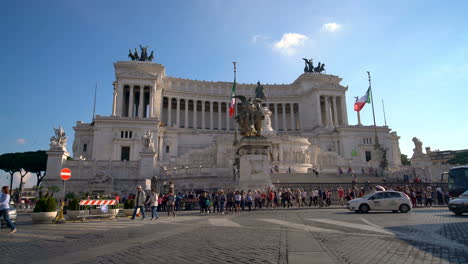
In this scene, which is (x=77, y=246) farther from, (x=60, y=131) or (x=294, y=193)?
(x=60, y=131)

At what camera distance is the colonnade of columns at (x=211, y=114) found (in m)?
89.2

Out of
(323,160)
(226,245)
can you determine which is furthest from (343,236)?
(323,160)

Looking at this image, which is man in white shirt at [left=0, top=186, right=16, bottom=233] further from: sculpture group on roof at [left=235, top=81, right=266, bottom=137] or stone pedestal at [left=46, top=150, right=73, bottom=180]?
stone pedestal at [left=46, top=150, right=73, bottom=180]

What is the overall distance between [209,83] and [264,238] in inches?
3365

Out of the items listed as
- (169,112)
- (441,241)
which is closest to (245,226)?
(441,241)

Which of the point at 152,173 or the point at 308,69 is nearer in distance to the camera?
the point at 152,173

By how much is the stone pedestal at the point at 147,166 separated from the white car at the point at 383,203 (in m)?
25.0

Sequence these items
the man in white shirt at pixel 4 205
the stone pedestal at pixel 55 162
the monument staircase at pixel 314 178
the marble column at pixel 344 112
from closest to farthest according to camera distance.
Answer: the man in white shirt at pixel 4 205
the stone pedestal at pixel 55 162
the monument staircase at pixel 314 178
the marble column at pixel 344 112

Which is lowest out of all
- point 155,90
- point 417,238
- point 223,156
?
point 417,238

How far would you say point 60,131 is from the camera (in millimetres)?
35812

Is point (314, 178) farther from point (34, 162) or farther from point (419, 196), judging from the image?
point (34, 162)

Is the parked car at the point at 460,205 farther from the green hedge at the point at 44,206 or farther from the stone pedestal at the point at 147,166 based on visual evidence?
the stone pedestal at the point at 147,166

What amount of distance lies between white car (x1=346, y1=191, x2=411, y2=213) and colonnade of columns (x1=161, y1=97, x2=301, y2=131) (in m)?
71.6

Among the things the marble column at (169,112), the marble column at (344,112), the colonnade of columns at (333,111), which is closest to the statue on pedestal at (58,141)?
the marble column at (169,112)
